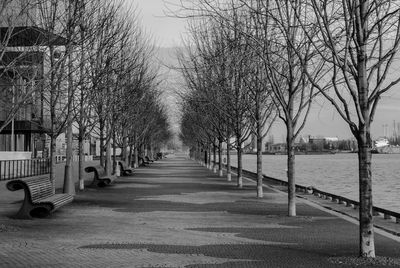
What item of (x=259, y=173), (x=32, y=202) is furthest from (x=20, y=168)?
(x=32, y=202)

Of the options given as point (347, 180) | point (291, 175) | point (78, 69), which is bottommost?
point (347, 180)

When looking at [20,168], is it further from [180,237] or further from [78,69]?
[180,237]

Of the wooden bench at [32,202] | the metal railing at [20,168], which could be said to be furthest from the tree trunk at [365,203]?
the metal railing at [20,168]

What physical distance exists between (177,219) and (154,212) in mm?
1508

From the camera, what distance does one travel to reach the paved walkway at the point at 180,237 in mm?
7934

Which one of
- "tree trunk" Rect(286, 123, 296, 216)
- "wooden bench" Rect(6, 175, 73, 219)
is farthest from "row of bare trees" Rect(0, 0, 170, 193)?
"tree trunk" Rect(286, 123, 296, 216)

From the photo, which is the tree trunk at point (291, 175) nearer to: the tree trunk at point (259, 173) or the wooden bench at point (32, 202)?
the tree trunk at point (259, 173)

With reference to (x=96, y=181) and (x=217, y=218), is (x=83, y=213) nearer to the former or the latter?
(x=217, y=218)

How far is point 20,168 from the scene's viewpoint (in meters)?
29.2

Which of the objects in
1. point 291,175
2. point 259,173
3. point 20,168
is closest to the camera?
point 291,175

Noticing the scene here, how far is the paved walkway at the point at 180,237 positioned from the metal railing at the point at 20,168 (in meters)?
12.0

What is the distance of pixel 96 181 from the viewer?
77.9 ft

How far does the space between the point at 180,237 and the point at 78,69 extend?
10.8 meters

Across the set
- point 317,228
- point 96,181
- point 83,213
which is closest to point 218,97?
point 96,181
